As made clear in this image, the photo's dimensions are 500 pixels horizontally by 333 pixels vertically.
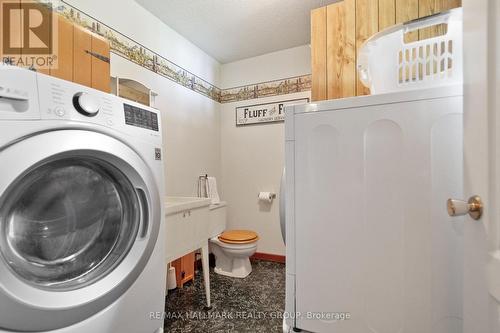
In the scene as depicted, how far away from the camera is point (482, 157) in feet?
1.46

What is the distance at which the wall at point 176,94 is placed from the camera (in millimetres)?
1696

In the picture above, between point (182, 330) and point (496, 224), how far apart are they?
1596 mm

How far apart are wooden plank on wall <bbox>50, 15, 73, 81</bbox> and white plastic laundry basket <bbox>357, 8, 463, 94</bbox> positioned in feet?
3.77

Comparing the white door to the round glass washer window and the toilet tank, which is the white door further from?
the toilet tank

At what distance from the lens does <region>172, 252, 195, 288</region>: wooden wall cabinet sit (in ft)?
6.31

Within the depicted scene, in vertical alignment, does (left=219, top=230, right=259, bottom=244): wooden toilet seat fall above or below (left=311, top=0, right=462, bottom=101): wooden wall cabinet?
below

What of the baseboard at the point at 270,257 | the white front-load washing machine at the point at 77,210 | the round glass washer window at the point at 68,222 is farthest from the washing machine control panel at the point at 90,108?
the baseboard at the point at 270,257

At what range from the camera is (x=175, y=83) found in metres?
2.20

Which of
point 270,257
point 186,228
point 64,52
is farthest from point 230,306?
point 64,52

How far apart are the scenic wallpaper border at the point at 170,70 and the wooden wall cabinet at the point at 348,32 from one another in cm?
109

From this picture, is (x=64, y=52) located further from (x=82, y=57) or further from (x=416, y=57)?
(x=416, y=57)

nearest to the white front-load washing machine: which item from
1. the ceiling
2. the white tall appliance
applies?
the white tall appliance

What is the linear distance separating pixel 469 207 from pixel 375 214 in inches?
9.5

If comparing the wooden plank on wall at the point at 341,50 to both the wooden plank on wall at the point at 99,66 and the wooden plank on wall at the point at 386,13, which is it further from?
the wooden plank on wall at the point at 99,66
